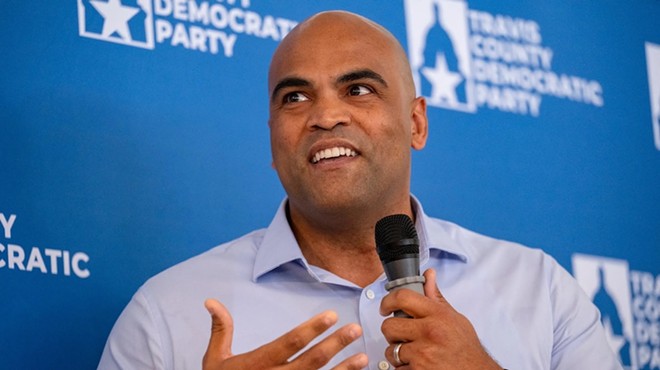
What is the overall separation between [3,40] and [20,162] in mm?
256

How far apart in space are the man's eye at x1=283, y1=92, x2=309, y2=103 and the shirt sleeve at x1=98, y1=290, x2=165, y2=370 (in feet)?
1.62

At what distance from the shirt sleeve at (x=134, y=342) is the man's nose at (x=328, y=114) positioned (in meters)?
0.48

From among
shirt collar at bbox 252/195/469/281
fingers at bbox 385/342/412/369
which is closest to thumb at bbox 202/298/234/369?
fingers at bbox 385/342/412/369

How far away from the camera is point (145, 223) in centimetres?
235

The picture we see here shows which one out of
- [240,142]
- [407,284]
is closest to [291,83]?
[240,142]

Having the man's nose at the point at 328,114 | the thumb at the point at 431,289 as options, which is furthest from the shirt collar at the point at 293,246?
the thumb at the point at 431,289

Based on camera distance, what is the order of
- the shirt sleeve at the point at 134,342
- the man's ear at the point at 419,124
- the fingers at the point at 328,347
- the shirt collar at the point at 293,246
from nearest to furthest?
the fingers at the point at 328,347
the shirt sleeve at the point at 134,342
the shirt collar at the point at 293,246
the man's ear at the point at 419,124

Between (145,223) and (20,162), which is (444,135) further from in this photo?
(20,162)

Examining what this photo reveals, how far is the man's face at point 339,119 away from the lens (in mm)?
2158

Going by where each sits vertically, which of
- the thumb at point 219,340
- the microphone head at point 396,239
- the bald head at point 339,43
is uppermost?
the bald head at point 339,43

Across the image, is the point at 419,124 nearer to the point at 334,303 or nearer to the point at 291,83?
the point at 291,83

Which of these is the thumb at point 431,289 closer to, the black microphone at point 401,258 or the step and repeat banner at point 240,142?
the black microphone at point 401,258

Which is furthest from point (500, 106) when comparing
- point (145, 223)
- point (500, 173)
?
point (145, 223)

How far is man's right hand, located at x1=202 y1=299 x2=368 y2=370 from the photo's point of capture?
5.37 feet
